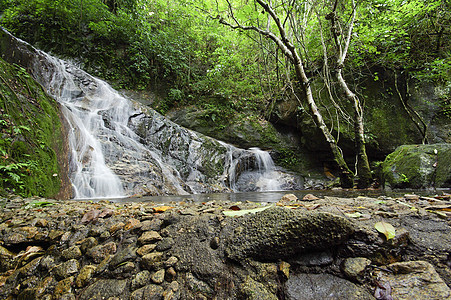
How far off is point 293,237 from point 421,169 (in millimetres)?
5408

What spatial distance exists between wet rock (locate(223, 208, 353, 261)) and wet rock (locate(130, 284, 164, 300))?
0.38 m

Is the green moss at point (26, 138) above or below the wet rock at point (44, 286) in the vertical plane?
above

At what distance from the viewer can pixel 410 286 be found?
80 cm

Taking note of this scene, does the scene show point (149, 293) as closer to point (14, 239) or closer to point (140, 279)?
point (140, 279)

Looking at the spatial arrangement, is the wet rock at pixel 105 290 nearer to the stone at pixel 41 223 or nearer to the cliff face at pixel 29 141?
the stone at pixel 41 223

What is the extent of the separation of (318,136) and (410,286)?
342 inches

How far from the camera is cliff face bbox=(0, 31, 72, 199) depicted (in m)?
3.06

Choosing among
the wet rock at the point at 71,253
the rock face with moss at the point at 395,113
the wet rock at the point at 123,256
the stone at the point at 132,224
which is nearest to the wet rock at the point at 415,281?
the wet rock at the point at 123,256

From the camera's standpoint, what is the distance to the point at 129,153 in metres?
5.81

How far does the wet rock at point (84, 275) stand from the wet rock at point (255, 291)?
0.93 metres

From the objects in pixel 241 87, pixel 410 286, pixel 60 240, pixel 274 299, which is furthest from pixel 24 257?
pixel 241 87

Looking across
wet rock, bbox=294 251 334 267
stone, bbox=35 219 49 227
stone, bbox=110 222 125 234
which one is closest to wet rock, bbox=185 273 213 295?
wet rock, bbox=294 251 334 267

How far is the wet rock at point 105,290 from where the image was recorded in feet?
3.34

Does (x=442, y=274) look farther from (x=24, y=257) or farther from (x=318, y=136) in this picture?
(x=318, y=136)
